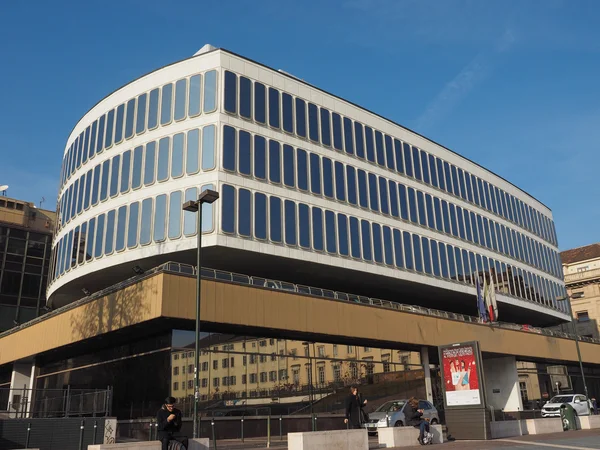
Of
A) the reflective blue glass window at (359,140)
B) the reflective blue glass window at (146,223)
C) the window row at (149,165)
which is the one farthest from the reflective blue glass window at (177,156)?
the reflective blue glass window at (359,140)

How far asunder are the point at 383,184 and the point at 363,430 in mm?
24596

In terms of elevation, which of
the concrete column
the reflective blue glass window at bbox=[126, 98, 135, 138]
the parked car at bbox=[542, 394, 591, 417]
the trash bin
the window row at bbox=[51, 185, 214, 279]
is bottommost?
the trash bin

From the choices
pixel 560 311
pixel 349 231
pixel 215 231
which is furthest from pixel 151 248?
pixel 560 311

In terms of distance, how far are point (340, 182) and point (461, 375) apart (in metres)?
17.4

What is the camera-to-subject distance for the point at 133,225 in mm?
32562

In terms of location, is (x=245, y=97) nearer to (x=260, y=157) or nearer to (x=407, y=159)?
(x=260, y=157)

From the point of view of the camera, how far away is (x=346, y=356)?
33.6m

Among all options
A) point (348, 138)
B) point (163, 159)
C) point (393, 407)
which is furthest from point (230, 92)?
point (393, 407)

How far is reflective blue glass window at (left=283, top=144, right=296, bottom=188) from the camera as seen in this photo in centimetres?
3400

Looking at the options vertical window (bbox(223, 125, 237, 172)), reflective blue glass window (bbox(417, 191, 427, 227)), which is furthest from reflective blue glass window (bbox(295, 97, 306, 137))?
reflective blue glass window (bbox(417, 191, 427, 227))

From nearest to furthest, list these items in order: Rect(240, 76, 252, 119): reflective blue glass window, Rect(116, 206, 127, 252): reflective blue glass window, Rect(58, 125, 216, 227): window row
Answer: Rect(58, 125, 216, 227): window row
Rect(116, 206, 127, 252): reflective blue glass window
Rect(240, 76, 252, 119): reflective blue glass window

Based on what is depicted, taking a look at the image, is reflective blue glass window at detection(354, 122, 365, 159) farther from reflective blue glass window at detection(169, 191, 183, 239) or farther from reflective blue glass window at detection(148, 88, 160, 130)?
reflective blue glass window at detection(169, 191, 183, 239)

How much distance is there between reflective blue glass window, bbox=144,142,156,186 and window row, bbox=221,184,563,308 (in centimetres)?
497

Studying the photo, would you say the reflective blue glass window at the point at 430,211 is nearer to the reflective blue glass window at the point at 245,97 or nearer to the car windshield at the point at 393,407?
the reflective blue glass window at the point at 245,97
